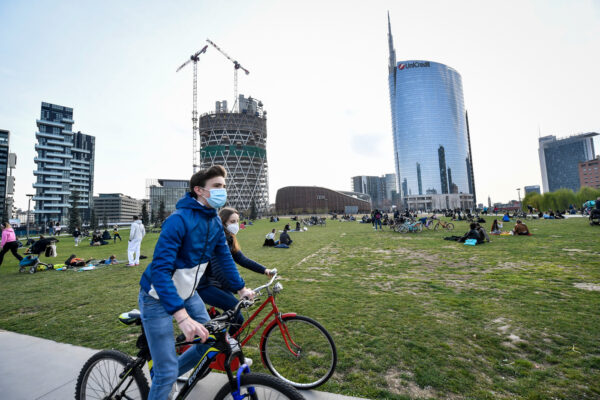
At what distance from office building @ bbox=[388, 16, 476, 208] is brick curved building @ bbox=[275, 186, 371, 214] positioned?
2079 inches

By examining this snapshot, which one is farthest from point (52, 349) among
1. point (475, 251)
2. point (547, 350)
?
point (475, 251)

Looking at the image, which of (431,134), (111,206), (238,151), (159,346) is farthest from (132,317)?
(111,206)

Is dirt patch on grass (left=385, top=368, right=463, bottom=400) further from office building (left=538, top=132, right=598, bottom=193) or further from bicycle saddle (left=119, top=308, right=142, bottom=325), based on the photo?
office building (left=538, top=132, right=598, bottom=193)

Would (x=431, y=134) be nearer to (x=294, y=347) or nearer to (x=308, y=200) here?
(x=308, y=200)

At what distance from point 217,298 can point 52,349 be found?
3107 mm

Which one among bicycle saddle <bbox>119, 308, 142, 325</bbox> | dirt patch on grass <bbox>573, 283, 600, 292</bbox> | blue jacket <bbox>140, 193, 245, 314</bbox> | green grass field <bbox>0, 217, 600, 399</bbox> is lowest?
green grass field <bbox>0, 217, 600, 399</bbox>

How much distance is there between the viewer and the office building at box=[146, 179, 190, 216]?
15864 cm

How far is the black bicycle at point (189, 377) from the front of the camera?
1.76 metres

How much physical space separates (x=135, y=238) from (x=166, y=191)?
173 m

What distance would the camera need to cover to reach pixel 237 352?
1986mm

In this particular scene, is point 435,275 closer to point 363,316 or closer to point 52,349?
point 363,316

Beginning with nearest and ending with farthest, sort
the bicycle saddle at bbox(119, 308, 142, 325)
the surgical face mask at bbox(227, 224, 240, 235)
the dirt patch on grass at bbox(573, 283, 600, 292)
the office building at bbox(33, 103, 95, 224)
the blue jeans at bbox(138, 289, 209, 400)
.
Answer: the blue jeans at bbox(138, 289, 209, 400), the bicycle saddle at bbox(119, 308, 142, 325), the surgical face mask at bbox(227, 224, 240, 235), the dirt patch on grass at bbox(573, 283, 600, 292), the office building at bbox(33, 103, 95, 224)

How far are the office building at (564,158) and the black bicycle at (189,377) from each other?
222 m

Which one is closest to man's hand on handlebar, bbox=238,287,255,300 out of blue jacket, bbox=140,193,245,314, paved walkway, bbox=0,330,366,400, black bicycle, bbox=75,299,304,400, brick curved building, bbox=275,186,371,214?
black bicycle, bbox=75,299,304,400
